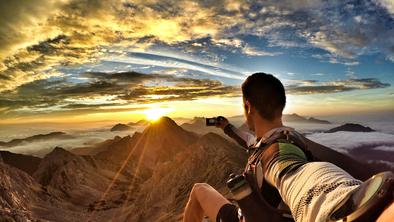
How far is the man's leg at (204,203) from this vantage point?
4.89 metres

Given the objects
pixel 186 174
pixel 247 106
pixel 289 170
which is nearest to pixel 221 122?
pixel 247 106

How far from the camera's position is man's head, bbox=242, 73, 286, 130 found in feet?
11.5

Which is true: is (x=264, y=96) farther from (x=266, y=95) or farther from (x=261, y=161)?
(x=261, y=161)

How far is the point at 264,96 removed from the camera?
3.51 meters

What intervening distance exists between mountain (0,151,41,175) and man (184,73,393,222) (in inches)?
7832

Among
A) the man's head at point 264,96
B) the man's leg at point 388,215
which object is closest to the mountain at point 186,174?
the man's head at point 264,96

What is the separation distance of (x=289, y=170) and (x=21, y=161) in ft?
703

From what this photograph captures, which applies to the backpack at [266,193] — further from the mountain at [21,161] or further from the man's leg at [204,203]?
the mountain at [21,161]

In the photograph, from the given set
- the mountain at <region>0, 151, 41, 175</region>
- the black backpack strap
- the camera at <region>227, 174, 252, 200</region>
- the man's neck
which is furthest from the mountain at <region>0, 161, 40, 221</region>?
the mountain at <region>0, 151, 41, 175</region>

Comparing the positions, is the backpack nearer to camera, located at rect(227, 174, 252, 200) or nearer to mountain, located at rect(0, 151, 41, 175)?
camera, located at rect(227, 174, 252, 200)

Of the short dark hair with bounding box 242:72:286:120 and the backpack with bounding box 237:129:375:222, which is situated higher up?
the short dark hair with bounding box 242:72:286:120

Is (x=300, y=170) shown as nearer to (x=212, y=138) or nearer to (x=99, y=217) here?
(x=212, y=138)

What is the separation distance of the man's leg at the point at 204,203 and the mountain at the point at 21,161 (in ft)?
646

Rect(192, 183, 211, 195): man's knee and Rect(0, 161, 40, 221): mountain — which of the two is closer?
Rect(192, 183, 211, 195): man's knee
